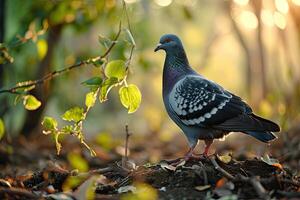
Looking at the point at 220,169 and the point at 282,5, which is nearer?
the point at 220,169

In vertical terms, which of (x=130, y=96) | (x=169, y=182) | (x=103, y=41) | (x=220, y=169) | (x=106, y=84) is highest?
(x=103, y=41)

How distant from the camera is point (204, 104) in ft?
16.4

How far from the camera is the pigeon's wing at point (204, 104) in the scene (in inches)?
195

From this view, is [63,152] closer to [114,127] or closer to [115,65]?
[115,65]

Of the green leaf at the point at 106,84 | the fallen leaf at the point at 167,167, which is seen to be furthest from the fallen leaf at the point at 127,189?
the green leaf at the point at 106,84

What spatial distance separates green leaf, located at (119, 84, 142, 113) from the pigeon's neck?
1.17 metres

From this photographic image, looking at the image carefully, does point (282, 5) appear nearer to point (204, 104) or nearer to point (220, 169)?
point (204, 104)

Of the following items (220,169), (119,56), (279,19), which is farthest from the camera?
(279,19)

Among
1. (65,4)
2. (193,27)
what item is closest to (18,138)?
(65,4)

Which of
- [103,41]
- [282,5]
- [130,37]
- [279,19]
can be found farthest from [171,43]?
[279,19]

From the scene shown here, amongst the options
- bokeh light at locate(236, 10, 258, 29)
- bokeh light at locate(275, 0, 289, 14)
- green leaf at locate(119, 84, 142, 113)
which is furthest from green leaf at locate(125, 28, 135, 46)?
bokeh light at locate(236, 10, 258, 29)

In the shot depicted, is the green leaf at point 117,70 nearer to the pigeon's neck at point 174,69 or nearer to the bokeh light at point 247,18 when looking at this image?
the pigeon's neck at point 174,69

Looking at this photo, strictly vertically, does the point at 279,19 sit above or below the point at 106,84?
above

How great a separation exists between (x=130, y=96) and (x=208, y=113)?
3.09 ft
